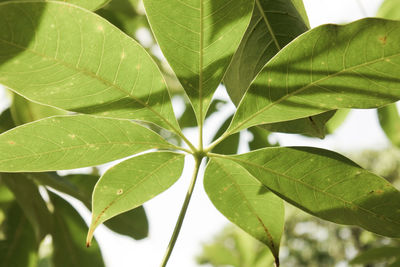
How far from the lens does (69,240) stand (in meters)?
1.06

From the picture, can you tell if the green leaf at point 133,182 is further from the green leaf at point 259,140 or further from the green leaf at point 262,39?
the green leaf at point 259,140

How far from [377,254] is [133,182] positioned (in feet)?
2.93

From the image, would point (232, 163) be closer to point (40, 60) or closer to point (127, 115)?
point (127, 115)

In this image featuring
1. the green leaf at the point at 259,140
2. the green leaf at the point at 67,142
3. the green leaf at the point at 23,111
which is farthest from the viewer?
the green leaf at the point at 259,140

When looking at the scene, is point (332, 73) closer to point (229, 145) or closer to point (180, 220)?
point (180, 220)

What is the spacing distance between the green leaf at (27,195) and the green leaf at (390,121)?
90 centimetres

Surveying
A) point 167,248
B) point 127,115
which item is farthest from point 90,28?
point 167,248

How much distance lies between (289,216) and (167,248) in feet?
49.1

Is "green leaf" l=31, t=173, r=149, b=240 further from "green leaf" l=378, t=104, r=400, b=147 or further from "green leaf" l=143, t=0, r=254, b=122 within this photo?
"green leaf" l=378, t=104, r=400, b=147

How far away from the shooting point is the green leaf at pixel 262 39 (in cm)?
68

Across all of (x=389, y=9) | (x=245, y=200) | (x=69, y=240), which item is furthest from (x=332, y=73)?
(x=69, y=240)

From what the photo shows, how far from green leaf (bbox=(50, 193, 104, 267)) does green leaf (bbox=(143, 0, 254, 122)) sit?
653 millimetres

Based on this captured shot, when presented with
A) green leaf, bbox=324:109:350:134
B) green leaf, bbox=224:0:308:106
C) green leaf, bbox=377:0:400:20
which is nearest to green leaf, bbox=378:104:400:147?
green leaf, bbox=324:109:350:134

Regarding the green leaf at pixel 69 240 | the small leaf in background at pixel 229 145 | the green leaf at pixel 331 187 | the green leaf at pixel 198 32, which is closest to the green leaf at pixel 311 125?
the green leaf at pixel 331 187
